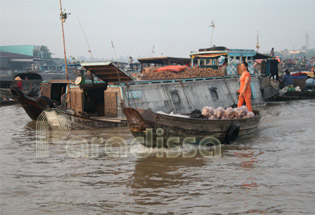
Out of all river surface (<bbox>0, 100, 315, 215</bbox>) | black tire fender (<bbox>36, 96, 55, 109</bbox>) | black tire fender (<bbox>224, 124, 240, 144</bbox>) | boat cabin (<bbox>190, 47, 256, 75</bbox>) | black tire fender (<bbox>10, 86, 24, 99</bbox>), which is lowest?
river surface (<bbox>0, 100, 315, 215</bbox>)

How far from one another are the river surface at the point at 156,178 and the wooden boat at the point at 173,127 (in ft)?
1.45

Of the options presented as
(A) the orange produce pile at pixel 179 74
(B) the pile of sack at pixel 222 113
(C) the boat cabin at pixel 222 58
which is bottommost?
(B) the pile of sack at pixel 222 113

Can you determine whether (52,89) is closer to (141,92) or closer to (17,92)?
(17,92)

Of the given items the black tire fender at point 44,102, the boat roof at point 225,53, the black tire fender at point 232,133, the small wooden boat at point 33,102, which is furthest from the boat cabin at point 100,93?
the boat roof at point 225,53

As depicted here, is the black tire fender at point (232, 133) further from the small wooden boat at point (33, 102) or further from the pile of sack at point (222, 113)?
the small wooden boat at point (33, 102)

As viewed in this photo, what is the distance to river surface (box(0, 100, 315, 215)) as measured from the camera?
637 cm

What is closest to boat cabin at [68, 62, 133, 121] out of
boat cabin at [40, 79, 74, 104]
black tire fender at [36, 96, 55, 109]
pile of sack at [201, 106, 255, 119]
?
black tire fender at [36, 96, 55, 109]

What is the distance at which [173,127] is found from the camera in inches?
384

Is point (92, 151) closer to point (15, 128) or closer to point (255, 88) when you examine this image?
point (15, 128)

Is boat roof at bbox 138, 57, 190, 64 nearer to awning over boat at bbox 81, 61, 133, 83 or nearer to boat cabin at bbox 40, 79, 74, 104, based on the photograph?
boat cabin at bbox 40, 79, 74, 104

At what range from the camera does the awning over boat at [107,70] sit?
13.3m

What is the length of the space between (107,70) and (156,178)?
22.5 feet

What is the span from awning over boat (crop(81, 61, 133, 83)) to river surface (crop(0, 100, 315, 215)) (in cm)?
265

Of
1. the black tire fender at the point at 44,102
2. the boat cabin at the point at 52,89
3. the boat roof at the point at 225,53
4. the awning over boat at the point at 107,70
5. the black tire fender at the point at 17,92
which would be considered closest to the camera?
the awning over boat at the point at 107,70
